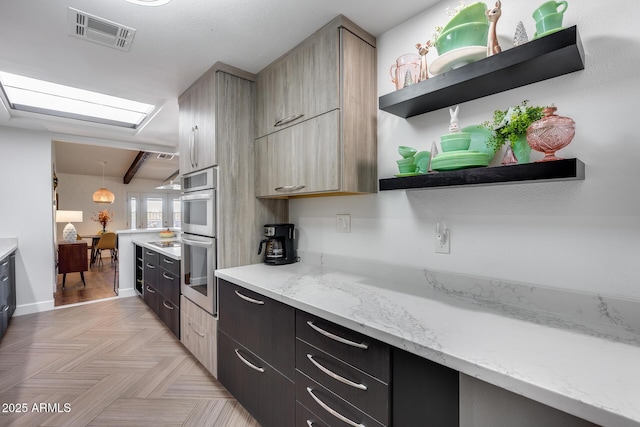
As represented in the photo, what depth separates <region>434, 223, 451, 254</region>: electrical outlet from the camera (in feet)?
4.68

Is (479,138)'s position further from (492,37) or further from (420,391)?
(420,391)

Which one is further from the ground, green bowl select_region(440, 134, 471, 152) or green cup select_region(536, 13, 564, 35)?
green cup select_region(536, 13, 564, 35)

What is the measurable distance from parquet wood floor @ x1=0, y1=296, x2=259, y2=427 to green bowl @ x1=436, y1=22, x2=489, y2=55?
2.23m

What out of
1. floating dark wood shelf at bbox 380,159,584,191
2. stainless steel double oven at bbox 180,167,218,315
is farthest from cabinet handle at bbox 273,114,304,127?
floating dark wood shelf at bbox 380,159,584,191

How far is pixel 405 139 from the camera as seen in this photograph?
1.62 m

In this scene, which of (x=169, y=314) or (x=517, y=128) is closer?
(x=517, y=128)

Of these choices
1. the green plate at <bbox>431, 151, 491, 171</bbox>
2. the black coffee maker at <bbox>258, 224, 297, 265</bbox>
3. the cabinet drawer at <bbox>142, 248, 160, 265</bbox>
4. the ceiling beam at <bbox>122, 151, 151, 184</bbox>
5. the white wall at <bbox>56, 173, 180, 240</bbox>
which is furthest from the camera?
the white wall at <bbox>56, 173, 180, 240</bbox>

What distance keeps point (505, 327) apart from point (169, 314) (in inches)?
114

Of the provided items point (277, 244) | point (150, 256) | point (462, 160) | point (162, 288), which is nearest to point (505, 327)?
point (462, 160)

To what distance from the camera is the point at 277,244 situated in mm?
2205

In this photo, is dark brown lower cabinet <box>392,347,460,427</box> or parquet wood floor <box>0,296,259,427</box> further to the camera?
parquet wood floor <box>0,296,259,427</box>

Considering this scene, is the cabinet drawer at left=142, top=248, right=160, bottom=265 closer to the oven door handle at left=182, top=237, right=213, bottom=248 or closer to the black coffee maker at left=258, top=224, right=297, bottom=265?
the oven door handle at left=182, top=237, right=213, bottom=248

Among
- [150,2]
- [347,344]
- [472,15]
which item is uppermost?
[150,2]

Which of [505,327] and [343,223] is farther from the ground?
[343,223]
